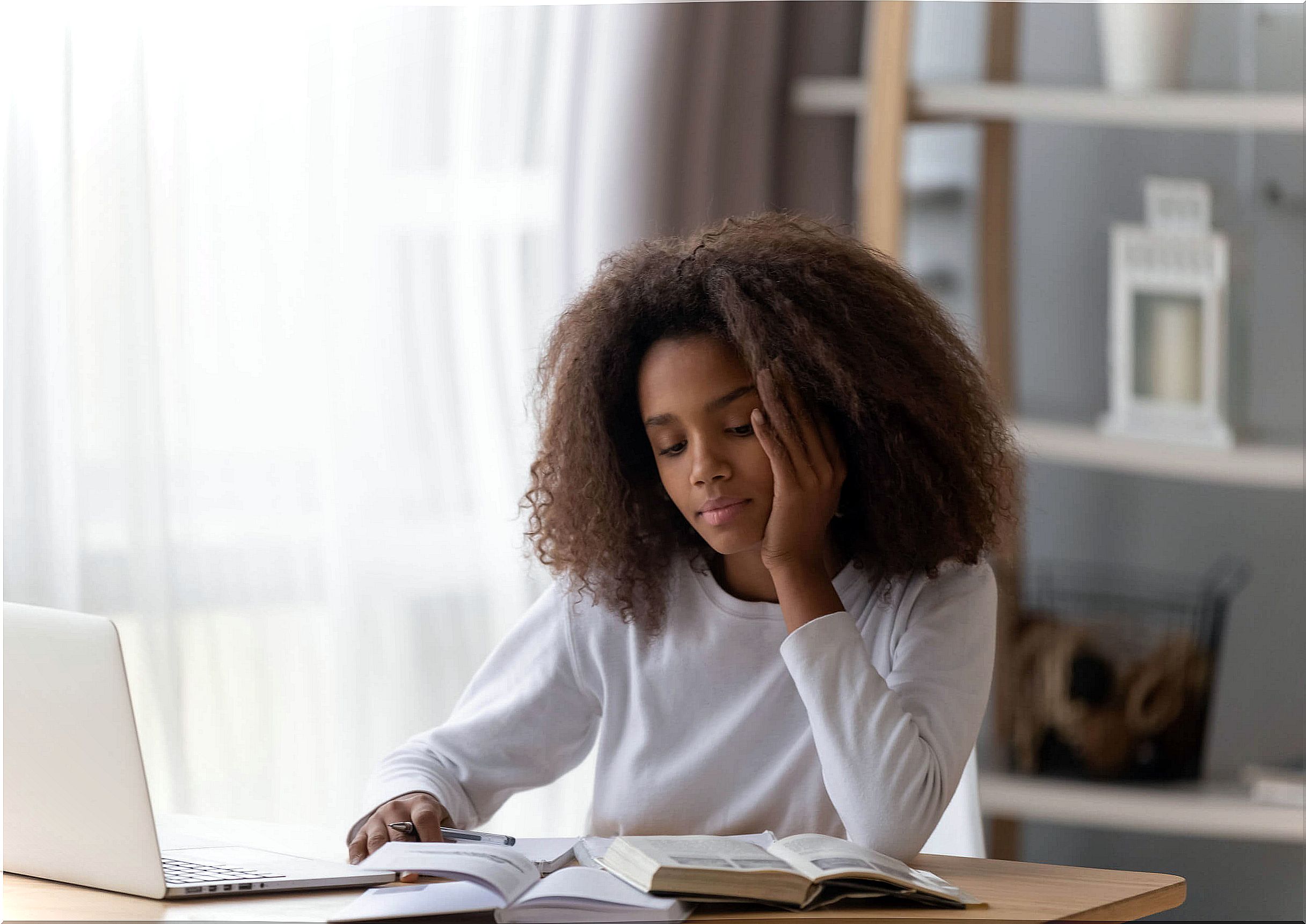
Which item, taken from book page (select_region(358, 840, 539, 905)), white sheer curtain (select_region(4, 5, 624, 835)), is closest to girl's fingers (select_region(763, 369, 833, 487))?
book page (select_region(358, 840, 539, 905))

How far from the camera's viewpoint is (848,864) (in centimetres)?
100

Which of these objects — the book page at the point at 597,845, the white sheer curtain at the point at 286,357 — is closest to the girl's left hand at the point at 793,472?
the book page at the point at 597,845

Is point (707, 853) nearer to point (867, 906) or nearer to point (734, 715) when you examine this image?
point (867, 906)

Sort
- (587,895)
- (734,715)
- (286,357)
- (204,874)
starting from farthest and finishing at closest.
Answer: (286,357), (734,715), (204,874), (587,895)

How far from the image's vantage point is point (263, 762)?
1.92 m

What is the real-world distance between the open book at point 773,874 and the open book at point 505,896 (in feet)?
0.05

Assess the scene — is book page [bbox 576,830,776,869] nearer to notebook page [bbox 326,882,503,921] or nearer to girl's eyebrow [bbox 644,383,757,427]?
notebook page [bbox 326,882,503,921]

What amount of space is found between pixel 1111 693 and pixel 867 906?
1.42 metres

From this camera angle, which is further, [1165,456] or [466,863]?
[1165,456]

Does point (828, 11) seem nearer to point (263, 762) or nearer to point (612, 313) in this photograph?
point (612, 313)

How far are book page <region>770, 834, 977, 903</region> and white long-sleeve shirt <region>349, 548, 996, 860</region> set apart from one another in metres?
0.08

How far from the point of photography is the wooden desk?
3.15 ft

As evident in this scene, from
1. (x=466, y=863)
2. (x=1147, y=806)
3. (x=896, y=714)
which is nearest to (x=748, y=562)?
(x=896, y=714)

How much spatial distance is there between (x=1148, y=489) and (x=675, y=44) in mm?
1199
